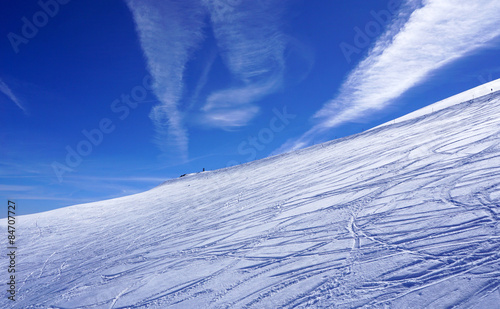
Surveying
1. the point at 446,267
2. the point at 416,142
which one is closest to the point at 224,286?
the point at 446,267

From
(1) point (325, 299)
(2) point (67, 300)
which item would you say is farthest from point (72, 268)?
(1) point (325, 299)

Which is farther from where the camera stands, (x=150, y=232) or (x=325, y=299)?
(x=150, y=232)

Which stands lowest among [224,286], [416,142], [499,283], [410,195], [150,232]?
[499,283]

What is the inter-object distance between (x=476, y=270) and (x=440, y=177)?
3.22m

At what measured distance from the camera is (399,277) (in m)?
3.31

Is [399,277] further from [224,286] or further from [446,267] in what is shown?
[224,286]

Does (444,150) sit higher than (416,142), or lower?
lower

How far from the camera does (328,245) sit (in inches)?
177

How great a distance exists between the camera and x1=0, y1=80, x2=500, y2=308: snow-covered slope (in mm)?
3307

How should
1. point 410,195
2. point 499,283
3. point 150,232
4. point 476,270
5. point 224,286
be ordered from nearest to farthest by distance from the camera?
1. point 499,283
2. point 476,270
3. point 224,286
4. point 410,195
5. point 150,232

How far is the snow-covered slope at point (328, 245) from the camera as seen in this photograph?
10.8 feet

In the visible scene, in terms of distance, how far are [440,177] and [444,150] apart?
87.8 inches

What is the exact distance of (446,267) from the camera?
10.6ft


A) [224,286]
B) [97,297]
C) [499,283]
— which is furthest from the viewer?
[97,297]
